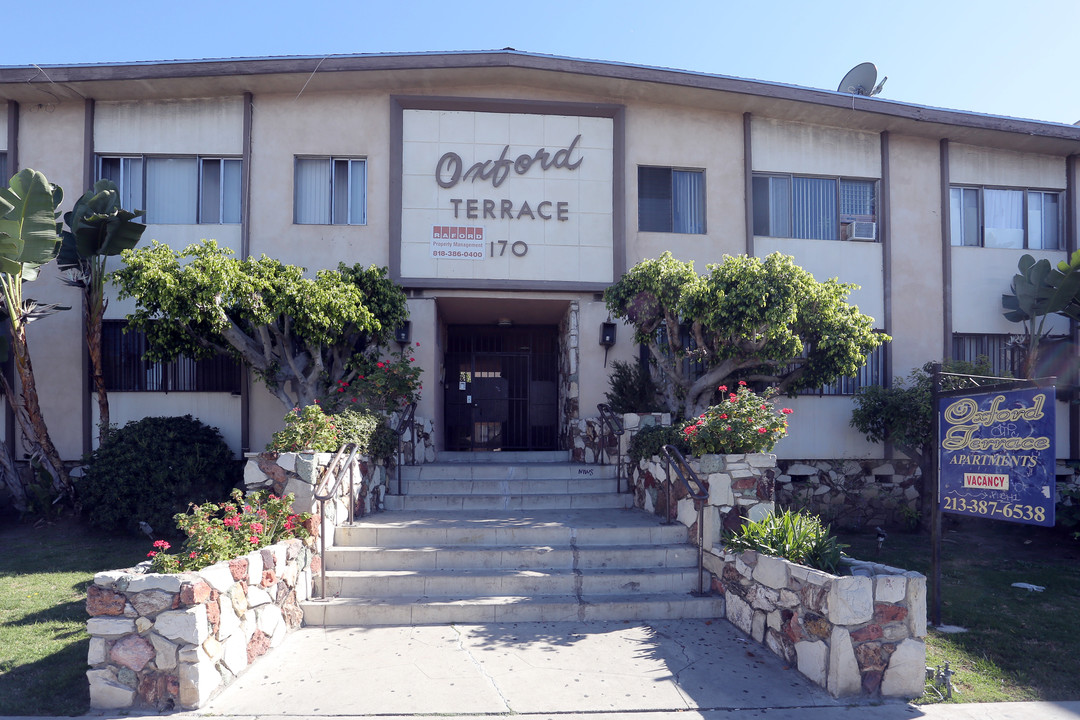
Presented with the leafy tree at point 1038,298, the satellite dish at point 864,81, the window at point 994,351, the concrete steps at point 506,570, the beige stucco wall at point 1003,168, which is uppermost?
the satellite dish at point 864,81

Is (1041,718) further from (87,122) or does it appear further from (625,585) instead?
(87,122)

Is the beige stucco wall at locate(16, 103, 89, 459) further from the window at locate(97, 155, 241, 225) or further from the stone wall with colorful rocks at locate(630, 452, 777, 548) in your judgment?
the stone wall with colorful rocks at locate(630, 452, 777, 548)

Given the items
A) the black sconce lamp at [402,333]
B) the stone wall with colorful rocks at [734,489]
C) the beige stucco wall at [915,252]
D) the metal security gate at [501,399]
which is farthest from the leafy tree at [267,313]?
the beige stucco wall at [915,252]

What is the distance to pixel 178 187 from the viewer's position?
11719 millimetres

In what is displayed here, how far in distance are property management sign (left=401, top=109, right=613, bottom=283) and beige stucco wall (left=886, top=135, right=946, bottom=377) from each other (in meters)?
5.22

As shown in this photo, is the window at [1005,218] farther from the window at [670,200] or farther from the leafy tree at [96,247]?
the leafy tree at [96,247]

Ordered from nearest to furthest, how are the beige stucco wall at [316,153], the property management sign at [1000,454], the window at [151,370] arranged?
the property management sign at [1000,454] < the window at [151,370] < the beige stucco wall at [316,153]

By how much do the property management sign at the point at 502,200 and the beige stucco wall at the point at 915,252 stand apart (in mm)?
5222

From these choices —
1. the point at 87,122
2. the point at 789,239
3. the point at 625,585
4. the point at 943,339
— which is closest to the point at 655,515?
the point at 625,585

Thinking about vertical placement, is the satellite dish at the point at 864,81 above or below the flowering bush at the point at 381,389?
above

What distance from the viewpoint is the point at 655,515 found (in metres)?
8.51

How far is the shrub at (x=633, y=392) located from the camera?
10.8 meters

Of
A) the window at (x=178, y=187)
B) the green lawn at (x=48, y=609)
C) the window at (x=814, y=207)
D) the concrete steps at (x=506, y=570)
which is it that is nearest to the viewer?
the green lawn at (x=48, y=609)

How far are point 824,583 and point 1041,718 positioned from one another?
5.44 feet
